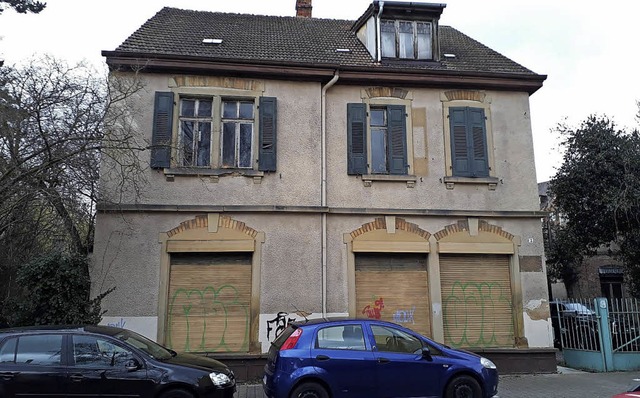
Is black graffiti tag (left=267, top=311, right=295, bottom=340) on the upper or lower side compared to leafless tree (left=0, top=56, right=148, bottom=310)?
lower

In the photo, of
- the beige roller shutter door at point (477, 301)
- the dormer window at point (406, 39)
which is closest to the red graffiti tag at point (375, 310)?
the beige roller shutter door at point (477, 301)

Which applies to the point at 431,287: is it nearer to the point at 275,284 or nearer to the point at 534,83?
the point at 275,284

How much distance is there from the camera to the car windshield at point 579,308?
11.9 metres

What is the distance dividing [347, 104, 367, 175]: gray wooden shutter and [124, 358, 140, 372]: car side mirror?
21.4ft

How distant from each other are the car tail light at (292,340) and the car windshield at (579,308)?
8.04 metres

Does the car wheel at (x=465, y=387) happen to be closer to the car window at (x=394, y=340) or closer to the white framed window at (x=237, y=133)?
the car window at (x=394, y=340)

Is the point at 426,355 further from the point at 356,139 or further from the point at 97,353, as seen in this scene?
the point at 356,139

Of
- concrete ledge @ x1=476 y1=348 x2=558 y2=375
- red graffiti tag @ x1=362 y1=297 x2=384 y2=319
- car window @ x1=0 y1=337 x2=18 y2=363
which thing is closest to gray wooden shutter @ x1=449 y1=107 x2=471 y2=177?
red graffiti tag @ x1=362 y1=297 x2=384 y2=319

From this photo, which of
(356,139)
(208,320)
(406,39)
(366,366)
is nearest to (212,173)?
(208,320)

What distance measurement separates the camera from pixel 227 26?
14602 millimetres

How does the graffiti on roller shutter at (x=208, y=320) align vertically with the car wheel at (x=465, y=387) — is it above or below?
above

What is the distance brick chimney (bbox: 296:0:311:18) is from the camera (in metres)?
17.8

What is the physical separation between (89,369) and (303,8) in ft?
48.2

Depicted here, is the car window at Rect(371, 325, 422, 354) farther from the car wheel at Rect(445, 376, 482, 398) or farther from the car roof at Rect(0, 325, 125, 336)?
the car roof at Rect(0, 325, 125, 336)
